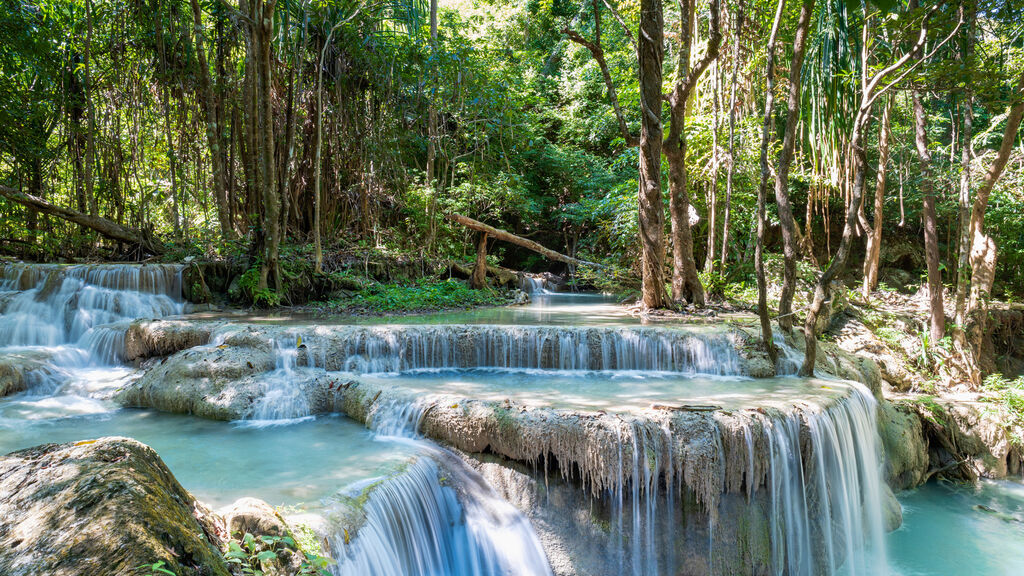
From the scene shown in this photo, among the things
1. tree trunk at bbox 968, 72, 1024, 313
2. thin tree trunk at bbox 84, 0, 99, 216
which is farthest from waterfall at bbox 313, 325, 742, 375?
thin tree trunk at bbox 84, 0, 99, 216

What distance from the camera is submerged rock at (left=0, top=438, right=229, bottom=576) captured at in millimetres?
1851

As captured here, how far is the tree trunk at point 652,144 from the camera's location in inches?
353

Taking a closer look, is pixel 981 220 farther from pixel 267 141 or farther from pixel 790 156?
pixel 267 141

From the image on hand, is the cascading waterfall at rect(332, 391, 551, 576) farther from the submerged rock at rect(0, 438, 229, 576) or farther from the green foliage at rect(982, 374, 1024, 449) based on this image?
the green foliage at rect(982, 374, 1024, 449)

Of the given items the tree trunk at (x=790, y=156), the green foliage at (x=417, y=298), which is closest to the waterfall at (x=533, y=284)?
the green foliage at (x=417, y=298)

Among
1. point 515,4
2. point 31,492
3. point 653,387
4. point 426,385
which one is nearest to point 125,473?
point 31,492

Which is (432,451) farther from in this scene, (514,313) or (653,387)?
(514,313)

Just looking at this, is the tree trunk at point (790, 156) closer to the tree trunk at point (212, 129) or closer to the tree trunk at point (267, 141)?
the tree trunk at point (267, 141)

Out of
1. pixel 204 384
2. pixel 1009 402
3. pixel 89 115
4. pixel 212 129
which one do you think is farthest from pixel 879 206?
pixel 89 115

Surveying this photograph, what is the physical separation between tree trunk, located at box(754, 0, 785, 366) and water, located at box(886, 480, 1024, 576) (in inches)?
94.0

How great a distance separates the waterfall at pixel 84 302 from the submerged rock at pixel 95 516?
6412 mm

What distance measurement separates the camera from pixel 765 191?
20.4 ft

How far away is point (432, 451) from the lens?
490cm

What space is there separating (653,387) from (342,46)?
35.2 feet
